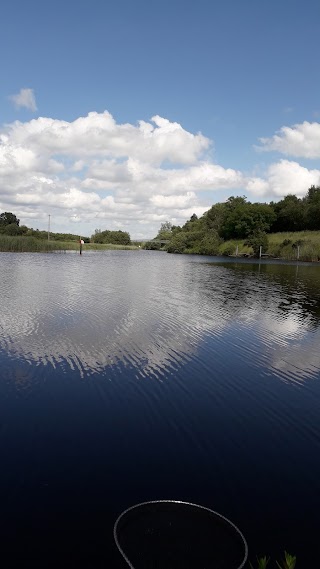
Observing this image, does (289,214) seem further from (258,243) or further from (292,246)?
(292,246)

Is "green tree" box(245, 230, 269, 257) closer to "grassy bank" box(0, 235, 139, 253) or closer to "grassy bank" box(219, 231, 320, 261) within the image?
"grassy bank" box(219, 231, 320, 261)

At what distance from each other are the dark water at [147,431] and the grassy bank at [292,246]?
2819 inches

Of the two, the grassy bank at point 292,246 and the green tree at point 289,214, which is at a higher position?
the green tree at point 289,214

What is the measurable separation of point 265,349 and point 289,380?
3169mm

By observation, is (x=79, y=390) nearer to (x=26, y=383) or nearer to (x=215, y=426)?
(x=26, y=383)

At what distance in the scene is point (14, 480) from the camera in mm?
6469

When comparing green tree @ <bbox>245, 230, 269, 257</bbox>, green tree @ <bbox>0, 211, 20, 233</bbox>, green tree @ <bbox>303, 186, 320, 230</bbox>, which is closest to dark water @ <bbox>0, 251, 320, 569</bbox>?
green tree @ <bbox>245, 230, 269, 257</bbox>

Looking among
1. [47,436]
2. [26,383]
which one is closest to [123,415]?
[47,436]

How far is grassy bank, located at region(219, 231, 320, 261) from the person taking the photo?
84688mm

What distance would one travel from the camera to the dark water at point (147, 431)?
5559 mm

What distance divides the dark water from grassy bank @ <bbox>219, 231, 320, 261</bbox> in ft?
235

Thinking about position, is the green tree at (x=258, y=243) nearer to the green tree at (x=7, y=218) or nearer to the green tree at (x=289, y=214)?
the green tree at (x=289, y=214)

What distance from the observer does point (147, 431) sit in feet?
26.9

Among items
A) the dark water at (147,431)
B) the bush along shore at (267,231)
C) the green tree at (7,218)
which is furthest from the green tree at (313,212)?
the green tree at (7,218)
